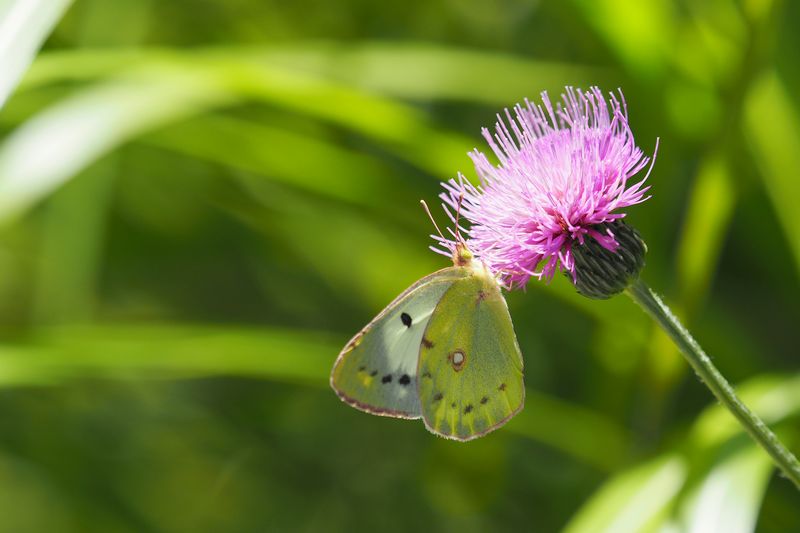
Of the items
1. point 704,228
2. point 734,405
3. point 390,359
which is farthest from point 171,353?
point 734,405

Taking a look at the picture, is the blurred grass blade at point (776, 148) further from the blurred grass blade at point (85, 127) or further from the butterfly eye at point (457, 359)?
the blurred grass blade at point (85, 127)

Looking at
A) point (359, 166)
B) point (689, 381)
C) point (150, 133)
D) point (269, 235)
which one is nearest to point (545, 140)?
point (359, 166)

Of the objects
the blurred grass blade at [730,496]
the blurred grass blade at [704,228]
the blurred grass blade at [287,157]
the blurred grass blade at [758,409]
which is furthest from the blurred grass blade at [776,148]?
the blurred grass blade at [287,157]

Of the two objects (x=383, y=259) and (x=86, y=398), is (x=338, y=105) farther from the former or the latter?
(x=86, y=398)

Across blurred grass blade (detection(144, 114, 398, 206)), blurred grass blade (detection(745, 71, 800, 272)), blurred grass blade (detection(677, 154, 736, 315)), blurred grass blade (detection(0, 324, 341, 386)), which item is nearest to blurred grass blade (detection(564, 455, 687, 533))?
blurred grass blade (detection(677, 154, 736, 315))

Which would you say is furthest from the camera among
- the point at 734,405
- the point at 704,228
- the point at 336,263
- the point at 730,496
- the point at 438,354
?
the point at 336,263

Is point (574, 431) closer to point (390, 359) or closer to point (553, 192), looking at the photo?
point (390, 359)
